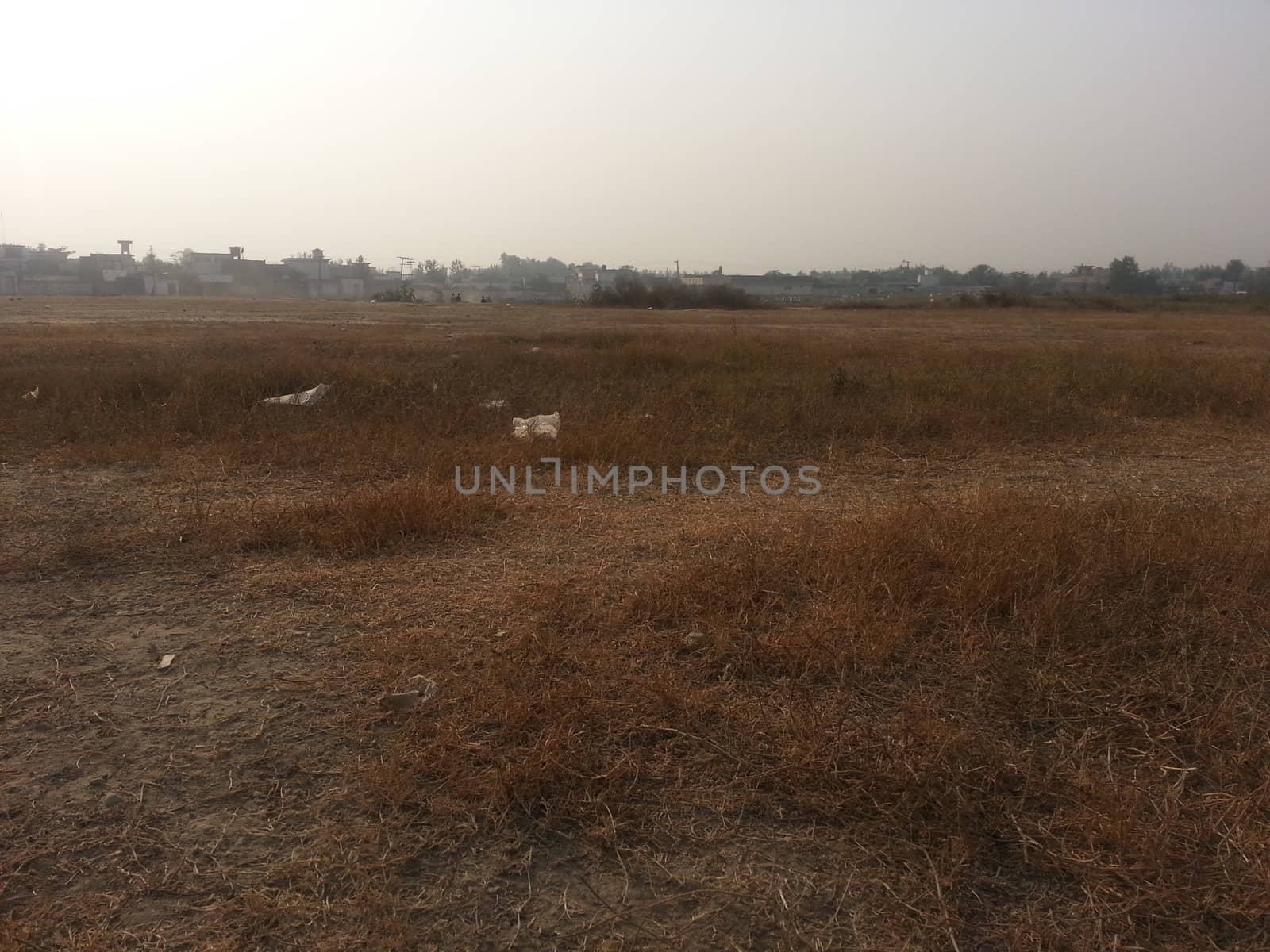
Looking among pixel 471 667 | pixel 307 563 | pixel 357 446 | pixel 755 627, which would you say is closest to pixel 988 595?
pixel 755 627

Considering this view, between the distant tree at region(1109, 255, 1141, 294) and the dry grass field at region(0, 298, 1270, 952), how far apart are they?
93.8 meters

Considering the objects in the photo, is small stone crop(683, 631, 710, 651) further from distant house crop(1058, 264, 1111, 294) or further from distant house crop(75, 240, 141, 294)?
distant house crop(1058, 264, 1111, 294)

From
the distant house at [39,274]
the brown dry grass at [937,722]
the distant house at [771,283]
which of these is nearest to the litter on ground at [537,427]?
the brown dry grass at [937,722]

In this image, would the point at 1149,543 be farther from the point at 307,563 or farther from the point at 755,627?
the point at 307,563

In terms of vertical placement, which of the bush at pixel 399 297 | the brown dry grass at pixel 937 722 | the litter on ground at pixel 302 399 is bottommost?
the brown dry grass at pixel 937 722

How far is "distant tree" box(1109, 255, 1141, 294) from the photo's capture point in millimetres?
87438

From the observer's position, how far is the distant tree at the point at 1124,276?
87438 millimetres

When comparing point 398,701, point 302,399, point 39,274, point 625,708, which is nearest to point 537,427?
point 302,399

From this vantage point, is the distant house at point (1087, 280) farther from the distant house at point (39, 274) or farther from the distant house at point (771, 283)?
the distant house at point (39, 274)

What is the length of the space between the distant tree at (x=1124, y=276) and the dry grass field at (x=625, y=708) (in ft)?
308

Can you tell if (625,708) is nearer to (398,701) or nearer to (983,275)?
(398,701)

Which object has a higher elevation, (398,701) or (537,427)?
(537,427)

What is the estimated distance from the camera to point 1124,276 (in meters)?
90.5

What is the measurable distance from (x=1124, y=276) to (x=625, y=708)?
103415 millimetres
